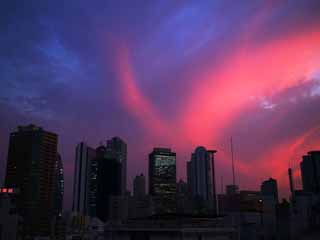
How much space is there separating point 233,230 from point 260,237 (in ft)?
182

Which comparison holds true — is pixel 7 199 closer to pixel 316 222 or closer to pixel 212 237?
pixel 212 237

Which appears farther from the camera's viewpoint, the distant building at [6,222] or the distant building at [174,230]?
the distant building at [6,222]

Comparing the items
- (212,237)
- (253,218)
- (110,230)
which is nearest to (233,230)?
(212,237)

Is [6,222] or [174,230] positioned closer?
[174,230]

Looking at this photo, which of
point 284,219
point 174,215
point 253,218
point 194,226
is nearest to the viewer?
point 194,226

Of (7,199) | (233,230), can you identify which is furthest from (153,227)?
(7,199)

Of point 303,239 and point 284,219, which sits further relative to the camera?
point 284,219

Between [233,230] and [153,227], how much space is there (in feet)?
44.7

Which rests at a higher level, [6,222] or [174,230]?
[6,222]

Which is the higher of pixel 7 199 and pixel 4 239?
pixel 7 199

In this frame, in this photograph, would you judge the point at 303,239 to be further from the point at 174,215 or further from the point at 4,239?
the point at 4,239

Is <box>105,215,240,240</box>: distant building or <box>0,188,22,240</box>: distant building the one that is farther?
<box>0,188,22,240</box>: distant building

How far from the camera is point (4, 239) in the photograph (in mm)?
86500

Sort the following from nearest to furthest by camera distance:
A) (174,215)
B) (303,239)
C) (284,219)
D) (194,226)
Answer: (303,239)
(194,226)
(174,215)
(284,219)
